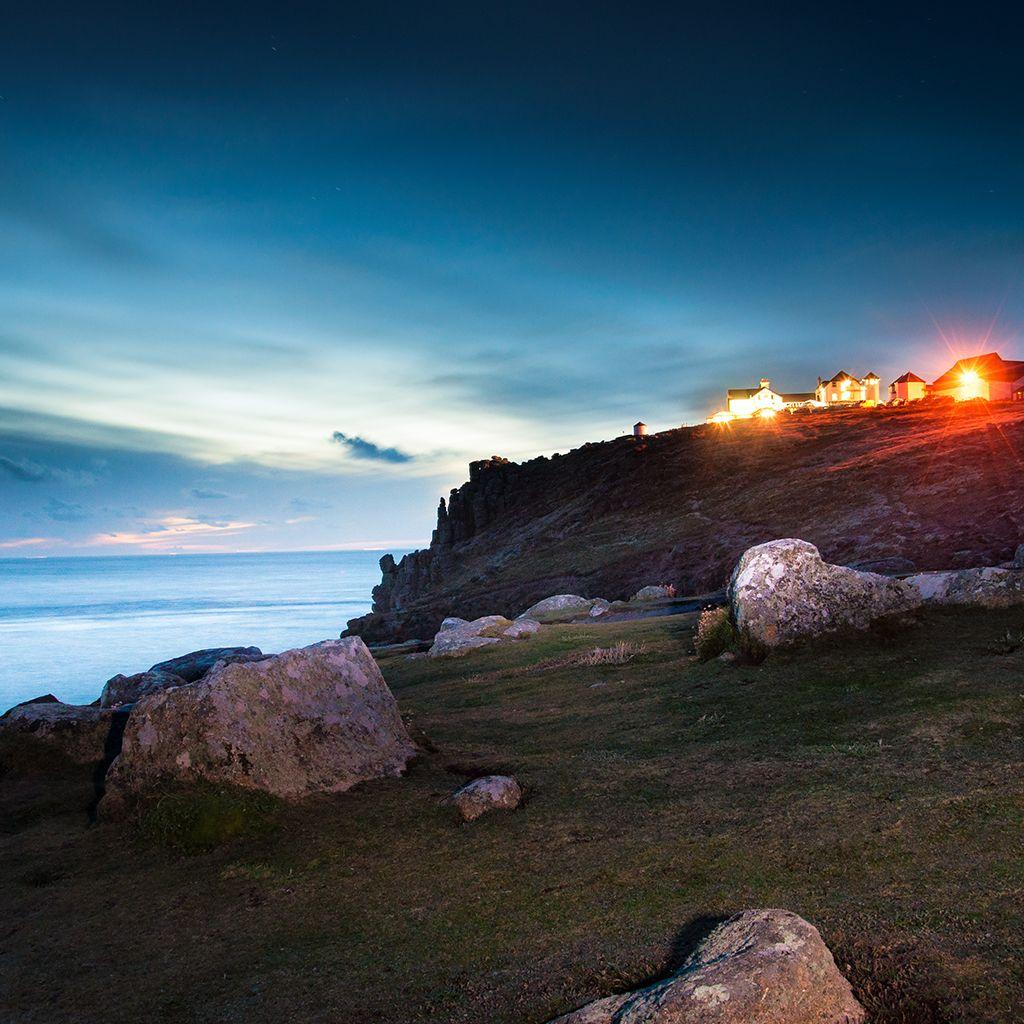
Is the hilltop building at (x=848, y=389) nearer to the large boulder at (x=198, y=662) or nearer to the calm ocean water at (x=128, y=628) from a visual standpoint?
the calm ocean water at (x=128, y=628)

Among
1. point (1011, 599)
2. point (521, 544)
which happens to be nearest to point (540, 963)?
point (1011, 599)

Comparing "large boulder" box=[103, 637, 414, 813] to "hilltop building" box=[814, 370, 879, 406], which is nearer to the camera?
"large boulder" box=[103, 637, 414, 813]

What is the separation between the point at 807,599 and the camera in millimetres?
14961

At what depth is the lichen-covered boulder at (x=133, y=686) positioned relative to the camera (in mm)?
17203

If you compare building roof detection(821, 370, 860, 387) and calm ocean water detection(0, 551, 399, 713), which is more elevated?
building roof detection(821, 370, 860, 387)

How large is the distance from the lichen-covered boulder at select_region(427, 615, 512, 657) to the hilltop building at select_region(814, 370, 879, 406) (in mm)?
146519

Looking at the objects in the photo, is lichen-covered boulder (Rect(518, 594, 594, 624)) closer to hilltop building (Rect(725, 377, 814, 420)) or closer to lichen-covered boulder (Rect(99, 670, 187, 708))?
lichen-covered boulder (Rect(99, 670, 187, 708))

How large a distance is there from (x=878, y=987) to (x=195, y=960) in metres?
5.42

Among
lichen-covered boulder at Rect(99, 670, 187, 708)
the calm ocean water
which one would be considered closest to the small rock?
lichen-covered boulder at Rect(99, 670, 187, 708)

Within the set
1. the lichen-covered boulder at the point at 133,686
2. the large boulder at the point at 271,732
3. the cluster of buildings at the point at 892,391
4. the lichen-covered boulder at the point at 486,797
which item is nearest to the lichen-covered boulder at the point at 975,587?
the lichen-covered boulder at the point at 486,797

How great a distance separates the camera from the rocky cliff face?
42.9 metres

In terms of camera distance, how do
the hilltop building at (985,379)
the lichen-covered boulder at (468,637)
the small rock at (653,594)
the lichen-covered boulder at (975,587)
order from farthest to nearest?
the hilltop building at (985,379) → the small rock at (653,594) → the lichen-covered boulder at (468,637) → the lichen-covered boulder at (975,587)

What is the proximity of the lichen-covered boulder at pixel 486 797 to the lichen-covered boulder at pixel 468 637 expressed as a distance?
15.4 m

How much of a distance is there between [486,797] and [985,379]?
150 m
